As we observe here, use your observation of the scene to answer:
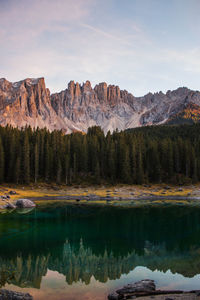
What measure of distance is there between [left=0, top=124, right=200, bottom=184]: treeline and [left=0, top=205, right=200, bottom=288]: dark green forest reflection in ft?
145

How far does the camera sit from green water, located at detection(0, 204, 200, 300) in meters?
16.9

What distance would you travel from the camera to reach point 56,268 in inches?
787

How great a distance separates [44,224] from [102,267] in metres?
19.0

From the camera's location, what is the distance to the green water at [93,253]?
16906 mm

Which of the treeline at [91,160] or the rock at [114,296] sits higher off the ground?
the treeline at [91,160]

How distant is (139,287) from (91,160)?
8643cm

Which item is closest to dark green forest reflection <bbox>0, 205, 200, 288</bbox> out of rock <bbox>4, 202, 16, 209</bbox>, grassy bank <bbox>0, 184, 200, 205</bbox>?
rock <bbox>4, 202, 16, 209</bbox>

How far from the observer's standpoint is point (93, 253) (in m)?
24.0

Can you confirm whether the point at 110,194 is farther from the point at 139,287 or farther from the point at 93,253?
the point at 139,287

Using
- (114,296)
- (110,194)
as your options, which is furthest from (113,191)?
(114,296)

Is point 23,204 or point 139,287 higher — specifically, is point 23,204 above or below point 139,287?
below

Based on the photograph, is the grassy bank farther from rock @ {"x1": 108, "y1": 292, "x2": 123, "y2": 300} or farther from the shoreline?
rock @ {"x1": 108, "y1": 292, "x2": 123, "y2": 300}

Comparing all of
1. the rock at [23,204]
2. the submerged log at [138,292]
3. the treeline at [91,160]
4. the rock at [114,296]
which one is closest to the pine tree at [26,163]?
the treeline at [91,160]

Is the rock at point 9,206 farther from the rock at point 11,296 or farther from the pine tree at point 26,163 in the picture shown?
the rock at point 11,296
